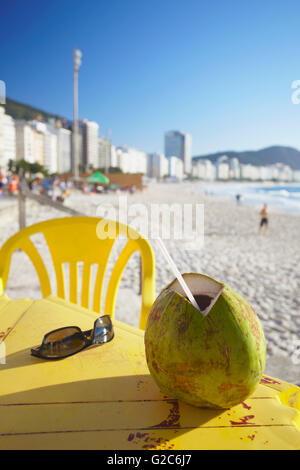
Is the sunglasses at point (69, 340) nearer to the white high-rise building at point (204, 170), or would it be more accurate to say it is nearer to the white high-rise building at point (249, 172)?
the white high-rise building at point (204, 170)

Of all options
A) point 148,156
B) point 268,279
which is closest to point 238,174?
point 148,156

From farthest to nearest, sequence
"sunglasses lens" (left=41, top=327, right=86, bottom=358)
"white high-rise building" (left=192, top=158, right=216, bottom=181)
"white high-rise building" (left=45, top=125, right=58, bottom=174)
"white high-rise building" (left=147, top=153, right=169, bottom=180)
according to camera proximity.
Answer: "white high-rise building" (left=192, top=158, right=216, bottom=181), "white high-rise building" (left=147, top=153, right=169, bottom=180), "white high-rise building" (left=45, top=125, right=58, bottom=174), "sunglasses lens" (left=41, top=327, right=86, bottom=358)

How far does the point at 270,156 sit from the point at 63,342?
11274 centimetres

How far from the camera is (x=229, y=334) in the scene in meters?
0.55

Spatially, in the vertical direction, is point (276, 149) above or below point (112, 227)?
above

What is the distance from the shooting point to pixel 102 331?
925 mm

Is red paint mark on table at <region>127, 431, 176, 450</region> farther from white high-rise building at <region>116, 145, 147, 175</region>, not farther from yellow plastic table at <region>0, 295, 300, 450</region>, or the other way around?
white high-rise building at <region>116, 145, 147, 175</region>

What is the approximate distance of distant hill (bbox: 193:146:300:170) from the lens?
90.8 meters

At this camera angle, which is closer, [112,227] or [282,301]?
[112,227]

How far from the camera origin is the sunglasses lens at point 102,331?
0.91 metres

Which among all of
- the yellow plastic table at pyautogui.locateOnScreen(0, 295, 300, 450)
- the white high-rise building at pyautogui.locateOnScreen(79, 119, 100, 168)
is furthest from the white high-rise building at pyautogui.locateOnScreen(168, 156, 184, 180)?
the white high-rise building at pyautogui.locateOnScreen(79, 119, 100, 168)

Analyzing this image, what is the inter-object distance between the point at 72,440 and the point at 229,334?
1.10ft

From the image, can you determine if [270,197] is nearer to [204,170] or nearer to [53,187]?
[53,187]

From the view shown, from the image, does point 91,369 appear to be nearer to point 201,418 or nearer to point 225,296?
point 201,418
